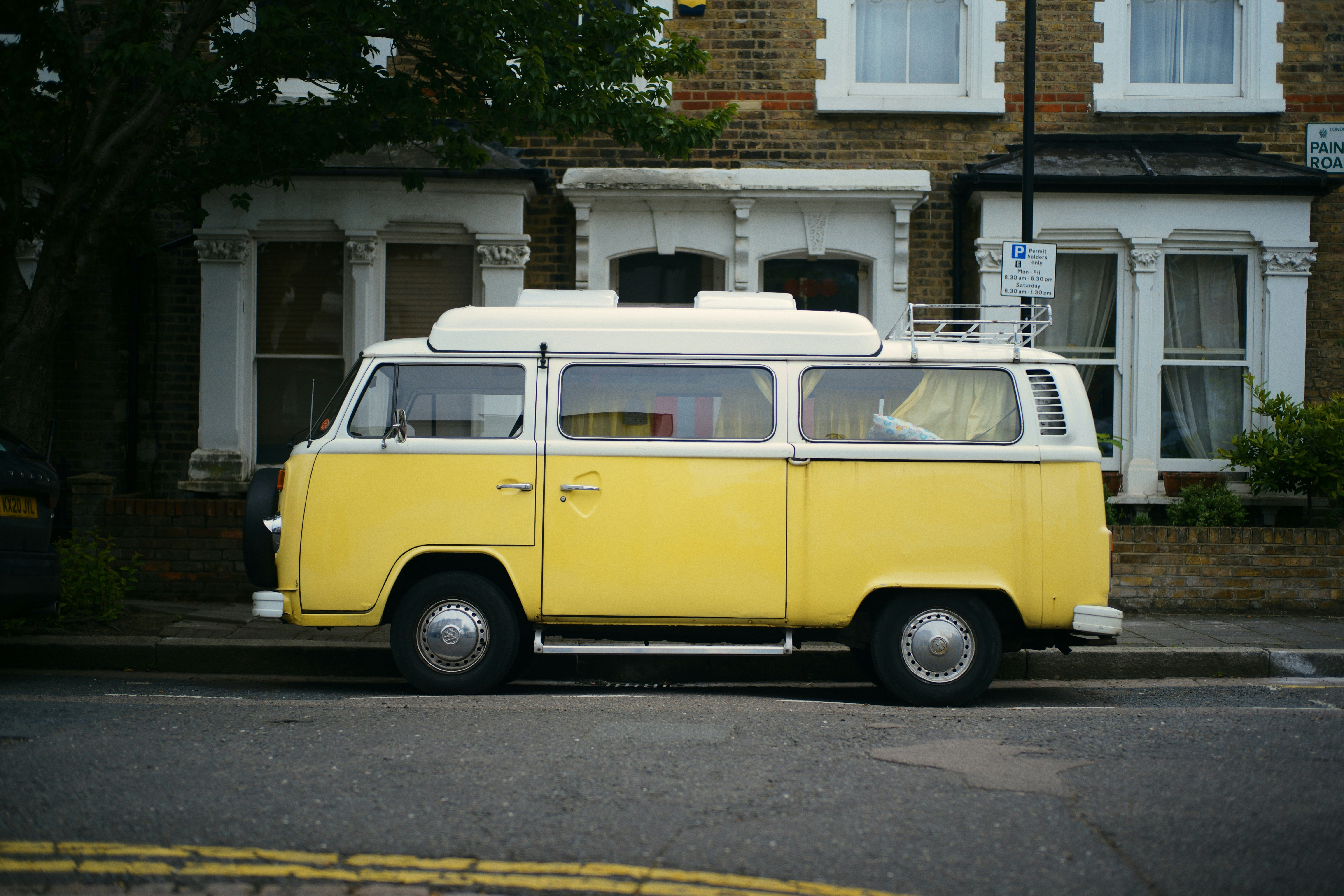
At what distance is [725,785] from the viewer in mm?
4188

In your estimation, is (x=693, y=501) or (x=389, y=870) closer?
(x=389, y=870)

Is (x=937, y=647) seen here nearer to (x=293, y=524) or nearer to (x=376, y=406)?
(x=376, y=406)

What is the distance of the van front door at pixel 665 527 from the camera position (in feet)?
20.2

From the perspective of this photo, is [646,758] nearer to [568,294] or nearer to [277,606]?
[277,606]

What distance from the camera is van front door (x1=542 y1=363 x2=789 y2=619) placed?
6.17 meters

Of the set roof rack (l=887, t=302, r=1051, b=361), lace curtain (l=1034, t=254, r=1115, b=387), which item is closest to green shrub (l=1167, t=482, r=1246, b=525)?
lace curtain (l=1034, t=254, r=1115, b=387)

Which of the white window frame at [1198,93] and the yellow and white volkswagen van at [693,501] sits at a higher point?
the white window frame at [1198,93]

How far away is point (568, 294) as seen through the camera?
6.67 meters

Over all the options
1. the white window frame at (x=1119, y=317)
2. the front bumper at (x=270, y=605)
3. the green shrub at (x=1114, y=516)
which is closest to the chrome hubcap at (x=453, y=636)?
the front bumper at (x=270, y=605)

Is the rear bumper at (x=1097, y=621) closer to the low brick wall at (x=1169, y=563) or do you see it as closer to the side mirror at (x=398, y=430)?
the low brick wall at (x=1169, y=563)

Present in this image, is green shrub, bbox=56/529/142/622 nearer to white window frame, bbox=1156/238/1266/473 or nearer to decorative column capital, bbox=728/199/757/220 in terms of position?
decorative column capital, bbox=728/199/757/220

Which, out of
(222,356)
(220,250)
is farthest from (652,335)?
(220,250)

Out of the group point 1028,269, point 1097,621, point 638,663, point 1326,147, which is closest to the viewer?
point 1097,621

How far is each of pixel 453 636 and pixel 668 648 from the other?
4.16 feet
